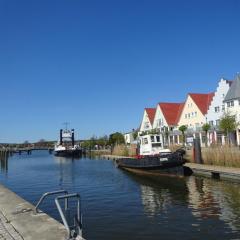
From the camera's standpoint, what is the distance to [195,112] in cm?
7444

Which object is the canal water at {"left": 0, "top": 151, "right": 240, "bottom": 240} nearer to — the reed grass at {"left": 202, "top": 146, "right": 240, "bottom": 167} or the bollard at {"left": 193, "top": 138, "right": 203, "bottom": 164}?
the reed grass at {"left": 202, "top": 146, "right": 240, "bottom": 167}

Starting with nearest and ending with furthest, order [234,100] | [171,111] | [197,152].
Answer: [197,152] < [234,100] < [171,111]

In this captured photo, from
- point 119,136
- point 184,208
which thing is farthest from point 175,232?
point 119,136

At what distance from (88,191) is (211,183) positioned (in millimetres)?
7964

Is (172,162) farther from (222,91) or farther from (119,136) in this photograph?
(119,136)

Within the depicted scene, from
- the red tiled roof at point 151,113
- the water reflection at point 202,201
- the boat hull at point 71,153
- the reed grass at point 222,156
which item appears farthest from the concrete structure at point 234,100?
the boat hull at point 71,153

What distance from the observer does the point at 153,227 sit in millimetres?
14086

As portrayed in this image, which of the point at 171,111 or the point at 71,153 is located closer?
the point at 171,111

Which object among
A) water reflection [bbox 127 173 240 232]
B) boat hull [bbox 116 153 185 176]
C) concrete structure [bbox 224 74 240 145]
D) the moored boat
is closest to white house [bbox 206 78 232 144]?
concrete structure [bbox 224 74 240 145]

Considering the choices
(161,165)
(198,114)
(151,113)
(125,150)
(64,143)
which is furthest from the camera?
(64,143)

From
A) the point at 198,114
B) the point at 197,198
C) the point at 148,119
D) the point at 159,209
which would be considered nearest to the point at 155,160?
the point at 197,198

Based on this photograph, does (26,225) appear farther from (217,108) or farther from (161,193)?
(217,108)

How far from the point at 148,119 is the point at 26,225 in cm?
8675

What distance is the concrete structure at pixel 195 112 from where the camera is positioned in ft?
236
